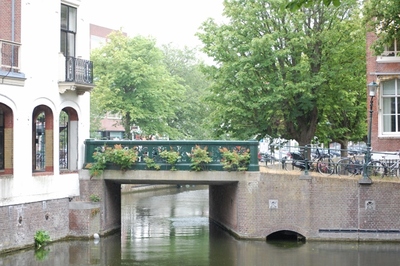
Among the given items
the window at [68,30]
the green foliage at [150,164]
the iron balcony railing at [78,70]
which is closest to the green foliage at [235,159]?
the green foliage at [150,164]

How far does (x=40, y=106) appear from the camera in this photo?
21.9m

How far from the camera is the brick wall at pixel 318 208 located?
21.8m

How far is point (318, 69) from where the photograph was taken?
29.9 m

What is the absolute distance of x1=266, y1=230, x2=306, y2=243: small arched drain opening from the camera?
2239 cm

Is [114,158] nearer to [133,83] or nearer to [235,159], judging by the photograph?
[235,159]

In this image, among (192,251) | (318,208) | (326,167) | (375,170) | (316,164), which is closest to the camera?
(192,251)

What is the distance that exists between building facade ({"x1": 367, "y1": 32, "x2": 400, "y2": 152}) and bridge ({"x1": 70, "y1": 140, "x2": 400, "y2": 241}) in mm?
4169

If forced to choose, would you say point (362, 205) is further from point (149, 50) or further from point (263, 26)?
point (149, 50)

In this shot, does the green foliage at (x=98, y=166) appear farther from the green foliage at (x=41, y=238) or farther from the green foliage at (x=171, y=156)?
the green foliage at (x=41, y=238)

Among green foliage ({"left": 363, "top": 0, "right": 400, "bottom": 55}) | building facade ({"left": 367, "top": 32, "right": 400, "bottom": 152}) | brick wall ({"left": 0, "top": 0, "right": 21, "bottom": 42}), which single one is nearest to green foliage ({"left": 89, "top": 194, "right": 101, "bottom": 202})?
brick wall ({"left": 0, "top": 0, "right": 21, "bottom": 42})

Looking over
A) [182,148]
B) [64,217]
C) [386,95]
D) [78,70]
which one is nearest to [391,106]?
[386,95]

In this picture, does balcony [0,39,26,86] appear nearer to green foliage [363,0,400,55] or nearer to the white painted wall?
the white painted wall

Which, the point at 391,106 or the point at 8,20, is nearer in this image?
the point at 8,20

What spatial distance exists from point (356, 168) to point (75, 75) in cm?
1050
